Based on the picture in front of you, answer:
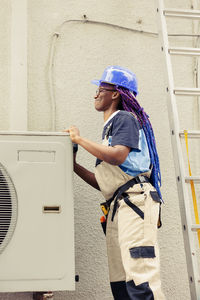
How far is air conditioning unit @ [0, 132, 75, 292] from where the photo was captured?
5.00ft

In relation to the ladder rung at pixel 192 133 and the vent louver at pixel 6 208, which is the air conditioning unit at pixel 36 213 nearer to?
the vent louver at pixel 6 208

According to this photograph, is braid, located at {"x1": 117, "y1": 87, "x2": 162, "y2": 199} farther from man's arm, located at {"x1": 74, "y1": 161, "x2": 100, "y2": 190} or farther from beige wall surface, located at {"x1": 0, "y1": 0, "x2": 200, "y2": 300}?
beige wall surface, located at {"x1": 0, "y1": 0, "x2": 200, "y2": 300}

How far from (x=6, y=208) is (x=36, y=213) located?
0.11m

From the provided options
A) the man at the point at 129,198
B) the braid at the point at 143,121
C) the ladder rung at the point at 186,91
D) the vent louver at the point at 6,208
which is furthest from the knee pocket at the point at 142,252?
the ladder rung at the point at 186,91

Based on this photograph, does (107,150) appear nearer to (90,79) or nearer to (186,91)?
(186,91)

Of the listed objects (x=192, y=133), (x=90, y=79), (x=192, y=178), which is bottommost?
(x=192, y=178)

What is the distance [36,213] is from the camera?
5.15 feet

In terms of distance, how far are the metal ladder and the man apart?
4.5 inches

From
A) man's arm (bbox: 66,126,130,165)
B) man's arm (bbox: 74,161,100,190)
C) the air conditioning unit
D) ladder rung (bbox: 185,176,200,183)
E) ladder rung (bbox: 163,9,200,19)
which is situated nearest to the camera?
the air conditioning unit

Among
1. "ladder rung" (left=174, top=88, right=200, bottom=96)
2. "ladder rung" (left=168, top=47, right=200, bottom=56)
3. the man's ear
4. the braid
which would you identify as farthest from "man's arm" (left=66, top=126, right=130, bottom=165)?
"ladder rung" (left=168, top=47, right=200, bottom=56)

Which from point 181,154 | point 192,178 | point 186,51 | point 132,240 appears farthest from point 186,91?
point 132,240

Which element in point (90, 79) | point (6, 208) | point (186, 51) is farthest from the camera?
point (90, 79)

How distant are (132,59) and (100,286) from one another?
125 centimetres

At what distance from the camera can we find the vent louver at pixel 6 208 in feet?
5.07
